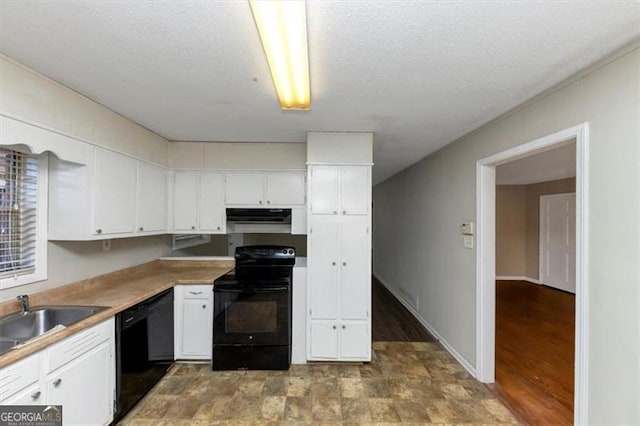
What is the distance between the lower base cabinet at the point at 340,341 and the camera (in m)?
3.04

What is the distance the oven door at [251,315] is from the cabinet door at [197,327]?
131 millimetres

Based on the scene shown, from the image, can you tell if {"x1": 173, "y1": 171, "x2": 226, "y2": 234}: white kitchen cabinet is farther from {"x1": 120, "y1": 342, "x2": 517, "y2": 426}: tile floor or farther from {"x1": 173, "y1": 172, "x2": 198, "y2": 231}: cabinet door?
{"x1": 120, "y1": 342, "x2": 517, "y2": 426}: tile floor

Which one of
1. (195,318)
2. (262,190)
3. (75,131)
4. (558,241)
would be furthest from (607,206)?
(558,241)

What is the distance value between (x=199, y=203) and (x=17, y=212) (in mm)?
1601

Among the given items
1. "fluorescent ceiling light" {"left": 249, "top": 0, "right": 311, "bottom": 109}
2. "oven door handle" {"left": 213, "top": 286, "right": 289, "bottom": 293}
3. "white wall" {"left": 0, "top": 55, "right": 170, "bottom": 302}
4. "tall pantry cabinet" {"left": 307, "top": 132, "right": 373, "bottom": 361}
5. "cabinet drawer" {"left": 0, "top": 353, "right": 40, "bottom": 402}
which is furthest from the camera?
"tall pantry cabinet" {"left": 307, "top": 132, "right": 373, "bottom": 361}

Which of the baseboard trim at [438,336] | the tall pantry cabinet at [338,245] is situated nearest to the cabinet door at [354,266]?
the tall pantry cabinet at [338,245]

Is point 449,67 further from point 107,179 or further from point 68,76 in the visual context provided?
point 107,179

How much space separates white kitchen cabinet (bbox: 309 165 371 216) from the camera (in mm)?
3068

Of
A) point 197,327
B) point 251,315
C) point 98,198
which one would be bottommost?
point 197,327

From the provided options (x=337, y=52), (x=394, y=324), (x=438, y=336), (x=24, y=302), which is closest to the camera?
(x=337, y=52)

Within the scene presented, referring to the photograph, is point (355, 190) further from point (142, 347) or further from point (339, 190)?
point (142, 347)

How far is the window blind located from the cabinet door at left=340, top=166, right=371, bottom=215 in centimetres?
251

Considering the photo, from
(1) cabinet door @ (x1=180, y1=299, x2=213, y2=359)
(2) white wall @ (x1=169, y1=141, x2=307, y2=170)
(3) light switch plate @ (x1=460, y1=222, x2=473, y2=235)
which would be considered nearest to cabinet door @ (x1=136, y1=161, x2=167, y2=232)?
(2) white wall @ (x1=169, y1=141, x2=307, y2=170)

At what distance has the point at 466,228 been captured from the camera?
2984 mm
